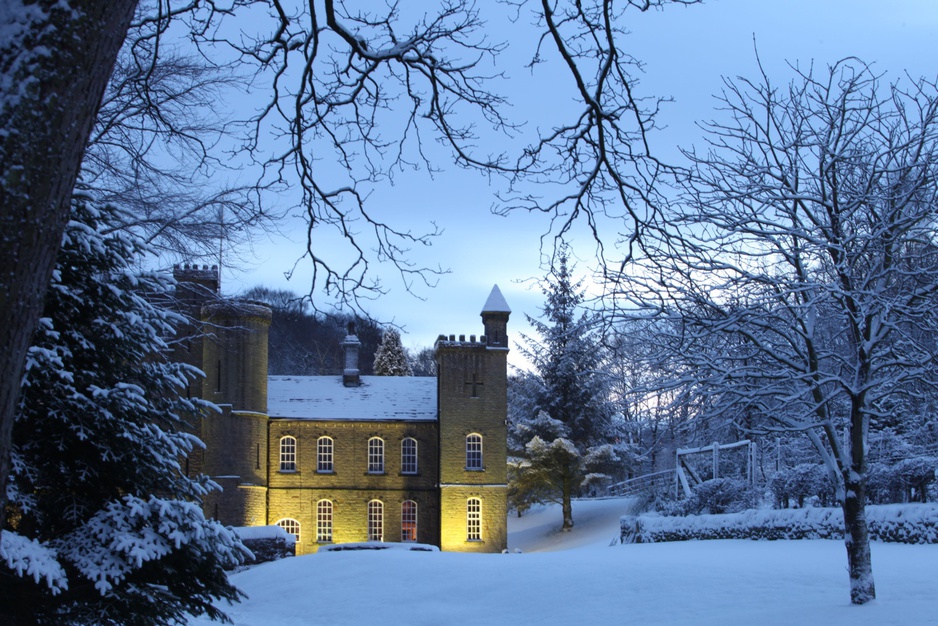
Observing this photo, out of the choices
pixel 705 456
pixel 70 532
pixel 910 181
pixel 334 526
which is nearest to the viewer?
pixel 70 532

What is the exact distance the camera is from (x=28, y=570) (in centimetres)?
823

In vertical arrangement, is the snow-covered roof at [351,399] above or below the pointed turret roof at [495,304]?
below

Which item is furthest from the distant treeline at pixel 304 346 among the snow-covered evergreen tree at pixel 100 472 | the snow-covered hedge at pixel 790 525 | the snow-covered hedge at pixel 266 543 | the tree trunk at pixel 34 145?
the tree trunk at pixel 34 145

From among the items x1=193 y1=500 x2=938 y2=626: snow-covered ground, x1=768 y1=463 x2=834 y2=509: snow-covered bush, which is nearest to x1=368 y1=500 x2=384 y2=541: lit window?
x1=193 y1=500 x2=938 y2=626: snow-covered ground

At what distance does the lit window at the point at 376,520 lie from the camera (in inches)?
1475

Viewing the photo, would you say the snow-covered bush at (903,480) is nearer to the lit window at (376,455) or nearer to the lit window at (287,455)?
the lit window at (376,455)

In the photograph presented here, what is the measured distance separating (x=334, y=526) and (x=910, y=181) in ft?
97.3

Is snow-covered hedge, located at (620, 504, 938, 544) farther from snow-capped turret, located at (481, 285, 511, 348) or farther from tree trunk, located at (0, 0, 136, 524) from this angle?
tree trunk, located at (0, 0, 136, 524)

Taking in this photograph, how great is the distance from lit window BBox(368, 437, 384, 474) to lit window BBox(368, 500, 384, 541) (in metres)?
1.31

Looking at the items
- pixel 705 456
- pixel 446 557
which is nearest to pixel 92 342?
pixel 446 557

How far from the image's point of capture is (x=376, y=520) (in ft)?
124

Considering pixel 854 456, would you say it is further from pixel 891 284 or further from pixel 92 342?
pixel 92 342

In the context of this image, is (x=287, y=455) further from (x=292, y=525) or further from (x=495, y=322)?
(x=495, y=322)

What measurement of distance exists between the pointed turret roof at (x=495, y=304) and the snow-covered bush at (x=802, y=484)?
17444mm
